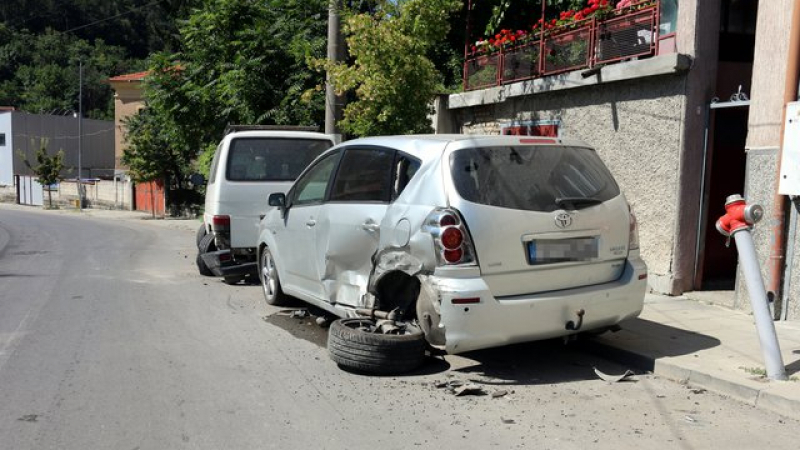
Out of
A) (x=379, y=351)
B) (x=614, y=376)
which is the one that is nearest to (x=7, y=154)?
(x=379, y=351)

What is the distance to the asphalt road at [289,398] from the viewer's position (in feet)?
13.5

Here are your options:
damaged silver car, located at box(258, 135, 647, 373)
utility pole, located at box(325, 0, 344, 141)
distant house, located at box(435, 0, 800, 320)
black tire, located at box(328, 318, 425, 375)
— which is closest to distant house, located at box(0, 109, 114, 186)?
utility pole, located at box(325, 0, 344, 141)

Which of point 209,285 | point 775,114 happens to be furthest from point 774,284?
point 209,285

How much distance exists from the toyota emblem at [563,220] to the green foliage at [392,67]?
6.00 m

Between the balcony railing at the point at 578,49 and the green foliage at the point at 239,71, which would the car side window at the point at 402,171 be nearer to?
the balcony railing at the point at 578,49

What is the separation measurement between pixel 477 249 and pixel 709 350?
7.67ft

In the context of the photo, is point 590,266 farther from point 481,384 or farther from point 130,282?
point 130,282

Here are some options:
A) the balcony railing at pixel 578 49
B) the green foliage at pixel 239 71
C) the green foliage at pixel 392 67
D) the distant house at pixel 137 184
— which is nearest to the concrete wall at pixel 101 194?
the distant house at pixel 137 184

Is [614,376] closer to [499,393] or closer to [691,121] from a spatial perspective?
[499,393]

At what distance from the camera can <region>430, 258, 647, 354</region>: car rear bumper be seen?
4824mm

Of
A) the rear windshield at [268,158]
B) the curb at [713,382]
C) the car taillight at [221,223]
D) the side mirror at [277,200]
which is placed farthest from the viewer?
the rear windshield at [268,158]

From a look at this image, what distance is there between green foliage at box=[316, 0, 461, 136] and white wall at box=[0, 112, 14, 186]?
59937 millimetres

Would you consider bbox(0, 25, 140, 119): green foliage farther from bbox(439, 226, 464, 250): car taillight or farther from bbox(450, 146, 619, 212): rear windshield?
bbox(439, 226, 464, 250): car taillight

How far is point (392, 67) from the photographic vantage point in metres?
10.6
